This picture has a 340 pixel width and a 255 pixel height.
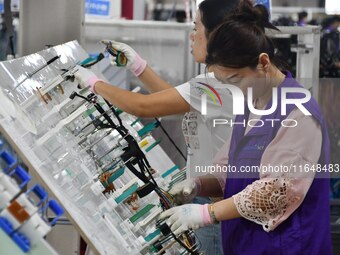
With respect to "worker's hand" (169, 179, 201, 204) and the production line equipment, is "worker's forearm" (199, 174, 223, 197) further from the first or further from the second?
the production line equipment

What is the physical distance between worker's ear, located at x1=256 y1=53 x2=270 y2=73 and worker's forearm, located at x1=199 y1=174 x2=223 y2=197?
57 centimetres

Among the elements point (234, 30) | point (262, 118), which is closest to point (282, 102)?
point (262, 118)

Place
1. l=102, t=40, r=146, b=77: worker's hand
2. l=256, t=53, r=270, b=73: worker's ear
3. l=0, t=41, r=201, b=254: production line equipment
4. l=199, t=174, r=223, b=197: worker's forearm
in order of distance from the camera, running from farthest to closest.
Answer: l=102, t=40, r=146, b=77: worker's hand, l=199, t=174, r=223, b=197: worker's forearm, l=256, t=53, r=270, b=73: worker's ear, l=0, t=41, r=201, b=254: production line equipment

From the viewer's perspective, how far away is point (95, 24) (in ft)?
23.2

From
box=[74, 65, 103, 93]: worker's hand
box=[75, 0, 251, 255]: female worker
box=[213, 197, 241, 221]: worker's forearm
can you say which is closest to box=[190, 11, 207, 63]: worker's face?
box=[75, 0, 251, 255]: female worker

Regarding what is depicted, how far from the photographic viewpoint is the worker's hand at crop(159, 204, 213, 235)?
320 centimetres

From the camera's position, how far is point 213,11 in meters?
3.82

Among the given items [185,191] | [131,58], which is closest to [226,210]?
[185,191]

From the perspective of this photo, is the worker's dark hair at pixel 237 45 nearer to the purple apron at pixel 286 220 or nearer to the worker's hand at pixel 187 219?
the purple apron at pixel 286 220

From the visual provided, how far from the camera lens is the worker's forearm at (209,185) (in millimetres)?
3660

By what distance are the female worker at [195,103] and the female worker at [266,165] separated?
278 millimetres

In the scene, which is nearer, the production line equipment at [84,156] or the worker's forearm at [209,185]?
the production line equipment at [84,156]

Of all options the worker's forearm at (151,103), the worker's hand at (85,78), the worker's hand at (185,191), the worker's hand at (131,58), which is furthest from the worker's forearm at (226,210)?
the worker's hand at (131,58)

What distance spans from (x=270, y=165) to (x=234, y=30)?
1.53 feet
